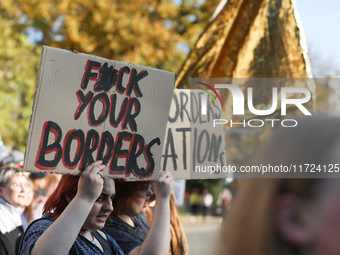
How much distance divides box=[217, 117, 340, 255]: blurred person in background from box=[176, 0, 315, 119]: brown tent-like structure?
7.83 ft

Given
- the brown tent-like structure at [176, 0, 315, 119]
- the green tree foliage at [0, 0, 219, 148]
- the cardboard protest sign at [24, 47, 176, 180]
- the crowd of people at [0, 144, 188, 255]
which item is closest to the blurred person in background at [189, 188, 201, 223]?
the green tree foliage at [0, 0, 219, 148]

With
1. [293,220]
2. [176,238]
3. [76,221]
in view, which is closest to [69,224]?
[76,221]

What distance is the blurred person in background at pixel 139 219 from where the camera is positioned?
6.00ft

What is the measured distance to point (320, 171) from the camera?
0.63 metres

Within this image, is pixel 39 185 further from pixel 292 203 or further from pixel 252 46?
pixel 292 203

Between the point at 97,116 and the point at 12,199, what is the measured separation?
6.03 ft

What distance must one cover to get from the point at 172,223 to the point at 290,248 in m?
2.13

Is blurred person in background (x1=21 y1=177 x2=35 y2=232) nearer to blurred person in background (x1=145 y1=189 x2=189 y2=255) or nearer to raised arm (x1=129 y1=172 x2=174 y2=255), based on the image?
blurred person in background (x1=145 y1=189 x2=189 y2=255)

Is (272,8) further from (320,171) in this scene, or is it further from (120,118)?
(320,171)

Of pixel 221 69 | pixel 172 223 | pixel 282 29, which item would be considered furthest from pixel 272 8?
pixel 172 223

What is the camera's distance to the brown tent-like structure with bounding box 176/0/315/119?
3068 millimetres

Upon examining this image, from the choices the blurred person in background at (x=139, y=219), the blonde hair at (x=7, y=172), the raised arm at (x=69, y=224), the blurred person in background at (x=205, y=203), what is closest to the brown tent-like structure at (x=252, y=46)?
the blurred person in background at (x=139, y=219)

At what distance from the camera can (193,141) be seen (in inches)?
90.9

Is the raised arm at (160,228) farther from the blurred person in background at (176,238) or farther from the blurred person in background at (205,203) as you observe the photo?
the blurred person in background at (205,203)
